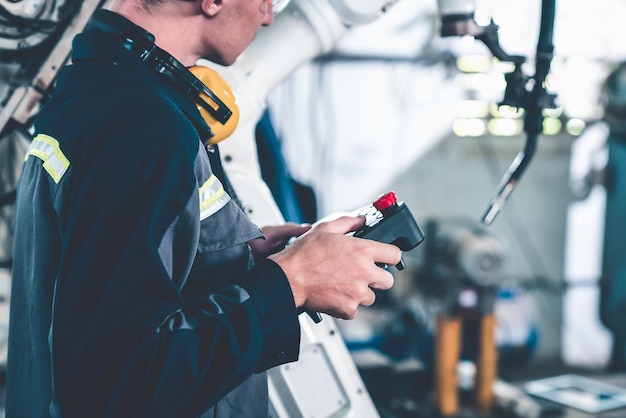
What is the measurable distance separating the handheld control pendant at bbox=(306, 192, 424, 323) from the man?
0.12 ft

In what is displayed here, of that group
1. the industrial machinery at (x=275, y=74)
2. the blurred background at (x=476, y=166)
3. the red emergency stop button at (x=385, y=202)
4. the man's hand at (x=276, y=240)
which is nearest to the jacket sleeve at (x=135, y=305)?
the red emergency stop button at (x=385, y=202)

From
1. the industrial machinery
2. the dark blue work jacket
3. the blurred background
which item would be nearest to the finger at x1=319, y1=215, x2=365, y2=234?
the dark blue work jacket

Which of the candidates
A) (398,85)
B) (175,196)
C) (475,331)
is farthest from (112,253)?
(398,85)

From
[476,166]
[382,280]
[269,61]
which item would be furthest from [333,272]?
[476,166]

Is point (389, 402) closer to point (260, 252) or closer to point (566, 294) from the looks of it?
point (566, 294)

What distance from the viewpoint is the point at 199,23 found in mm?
928

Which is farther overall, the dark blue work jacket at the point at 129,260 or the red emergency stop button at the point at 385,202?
the red emergency stop button at the point at 385,202

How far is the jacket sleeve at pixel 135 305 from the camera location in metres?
0.69

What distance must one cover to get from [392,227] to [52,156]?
49 centimetres

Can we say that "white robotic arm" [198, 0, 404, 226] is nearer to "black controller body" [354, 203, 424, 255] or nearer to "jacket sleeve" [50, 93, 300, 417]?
"black controller body" [354, 203, 424, 255]

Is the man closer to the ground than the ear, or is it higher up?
closer to the ground

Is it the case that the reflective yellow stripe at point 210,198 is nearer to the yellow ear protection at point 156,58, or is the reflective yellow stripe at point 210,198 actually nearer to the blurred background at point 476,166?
the yellow ear protection at point 156,58

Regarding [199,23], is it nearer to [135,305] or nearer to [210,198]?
[210,198]

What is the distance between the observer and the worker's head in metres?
0.90
